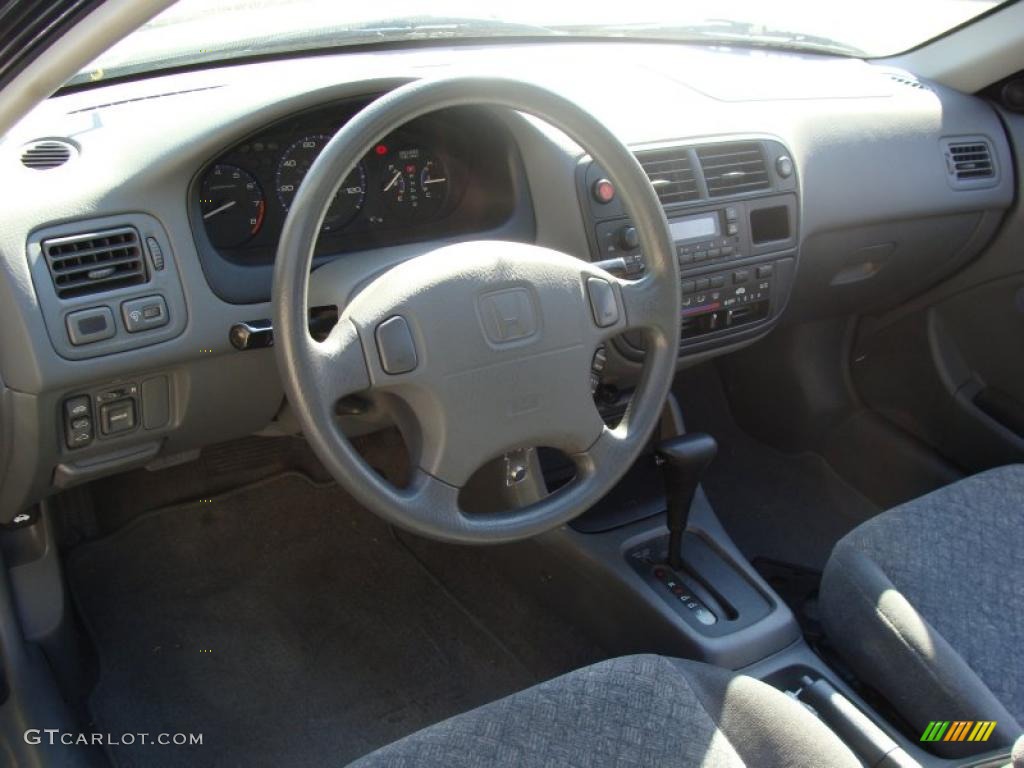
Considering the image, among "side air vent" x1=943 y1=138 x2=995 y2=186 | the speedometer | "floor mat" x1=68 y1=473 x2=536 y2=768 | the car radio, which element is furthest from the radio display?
"floor mat" x1=68 y1=473 x2=536 y2=768

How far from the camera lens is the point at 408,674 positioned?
2189 mm

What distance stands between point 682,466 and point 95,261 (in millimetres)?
1013

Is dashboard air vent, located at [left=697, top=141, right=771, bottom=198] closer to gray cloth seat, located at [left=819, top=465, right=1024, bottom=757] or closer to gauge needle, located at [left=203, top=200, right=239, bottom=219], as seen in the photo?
gray cloth seat, located at [left=819, top=465, right=1024, bottom=757]

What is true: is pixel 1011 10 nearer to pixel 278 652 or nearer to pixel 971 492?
pixel 971 492

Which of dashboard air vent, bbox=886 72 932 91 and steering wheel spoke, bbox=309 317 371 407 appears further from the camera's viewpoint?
dashboard air vent, bbox=886 72 932 91

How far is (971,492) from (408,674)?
1.15 meters

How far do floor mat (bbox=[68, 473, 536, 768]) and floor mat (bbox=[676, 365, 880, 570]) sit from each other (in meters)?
0.73

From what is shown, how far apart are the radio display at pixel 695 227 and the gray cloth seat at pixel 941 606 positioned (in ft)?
1.93

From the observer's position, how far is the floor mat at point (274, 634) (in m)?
2.05

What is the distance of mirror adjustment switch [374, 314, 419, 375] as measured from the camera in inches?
51.9

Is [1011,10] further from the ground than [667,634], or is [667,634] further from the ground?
[1011,10]

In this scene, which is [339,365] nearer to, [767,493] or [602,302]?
[602,302]

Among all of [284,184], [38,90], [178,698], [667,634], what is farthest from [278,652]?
[38,90]

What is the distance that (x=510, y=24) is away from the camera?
212 cm
